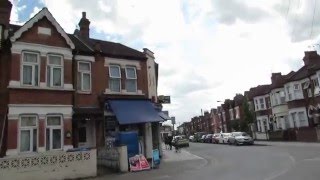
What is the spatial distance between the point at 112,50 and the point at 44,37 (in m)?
5.55

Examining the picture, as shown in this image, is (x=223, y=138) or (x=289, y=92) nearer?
(x=289, y=92)

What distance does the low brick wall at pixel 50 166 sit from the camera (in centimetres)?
1633

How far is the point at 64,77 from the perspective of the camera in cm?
2164

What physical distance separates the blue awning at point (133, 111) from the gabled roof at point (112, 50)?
3.27m

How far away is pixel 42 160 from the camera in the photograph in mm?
17156

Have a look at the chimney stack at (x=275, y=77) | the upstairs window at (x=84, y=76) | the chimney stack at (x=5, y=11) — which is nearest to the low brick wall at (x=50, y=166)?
the upstairs window at (x=84, y=76)

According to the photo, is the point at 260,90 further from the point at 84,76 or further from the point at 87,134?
the point at 87,134

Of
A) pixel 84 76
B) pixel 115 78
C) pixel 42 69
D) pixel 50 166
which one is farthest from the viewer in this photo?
pixel 115 78

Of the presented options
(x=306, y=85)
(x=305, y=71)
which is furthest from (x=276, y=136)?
(x=305, y=71)

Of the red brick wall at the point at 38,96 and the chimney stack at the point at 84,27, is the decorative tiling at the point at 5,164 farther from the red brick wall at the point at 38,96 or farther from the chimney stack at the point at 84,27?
the chimney stack at the point at 84,27

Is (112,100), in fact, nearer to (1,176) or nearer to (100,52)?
(100,52)

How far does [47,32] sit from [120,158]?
28.6ft

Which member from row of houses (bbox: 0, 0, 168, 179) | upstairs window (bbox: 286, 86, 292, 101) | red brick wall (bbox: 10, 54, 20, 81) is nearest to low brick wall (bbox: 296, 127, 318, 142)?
upstairs window (bbox: 286, 86, 292, 101)

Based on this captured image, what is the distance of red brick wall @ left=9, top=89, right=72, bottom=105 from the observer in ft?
64.7
